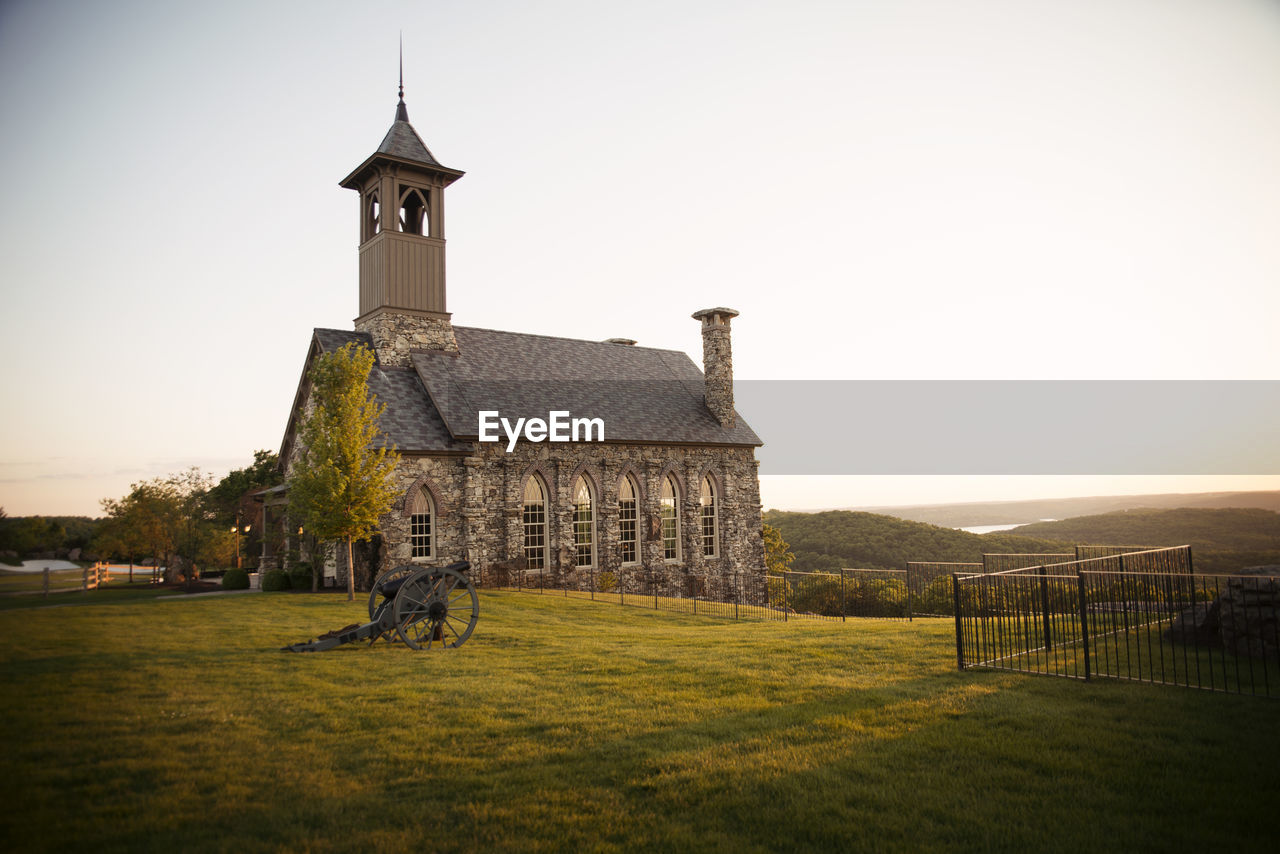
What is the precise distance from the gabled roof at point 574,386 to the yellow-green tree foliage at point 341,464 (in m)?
4.50

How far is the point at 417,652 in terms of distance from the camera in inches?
505

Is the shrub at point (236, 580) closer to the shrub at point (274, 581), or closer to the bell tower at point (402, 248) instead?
the shrub at point (274, 581)

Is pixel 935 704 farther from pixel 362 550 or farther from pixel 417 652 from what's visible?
pixel 362 550

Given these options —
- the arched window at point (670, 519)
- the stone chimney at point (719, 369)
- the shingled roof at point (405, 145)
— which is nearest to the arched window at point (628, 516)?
the arched window at point (670, 519)

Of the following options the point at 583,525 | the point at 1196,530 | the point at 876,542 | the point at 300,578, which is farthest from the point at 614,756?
the point at 876,542

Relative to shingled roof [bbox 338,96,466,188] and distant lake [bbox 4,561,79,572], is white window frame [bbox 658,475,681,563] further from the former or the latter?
distant lake [bbox 4,561,79,572]

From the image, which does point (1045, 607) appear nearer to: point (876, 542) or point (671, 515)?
point (671, 515)

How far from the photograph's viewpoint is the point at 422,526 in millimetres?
25906

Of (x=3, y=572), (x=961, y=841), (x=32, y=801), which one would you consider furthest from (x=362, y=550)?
(x=961, y=841)

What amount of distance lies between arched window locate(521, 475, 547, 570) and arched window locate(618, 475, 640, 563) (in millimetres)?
3642

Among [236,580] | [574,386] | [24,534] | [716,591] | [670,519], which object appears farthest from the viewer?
[716,591]

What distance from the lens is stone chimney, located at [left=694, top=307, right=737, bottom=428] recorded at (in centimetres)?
3431

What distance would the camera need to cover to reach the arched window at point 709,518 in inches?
1305

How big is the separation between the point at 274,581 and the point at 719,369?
20.7 meters
